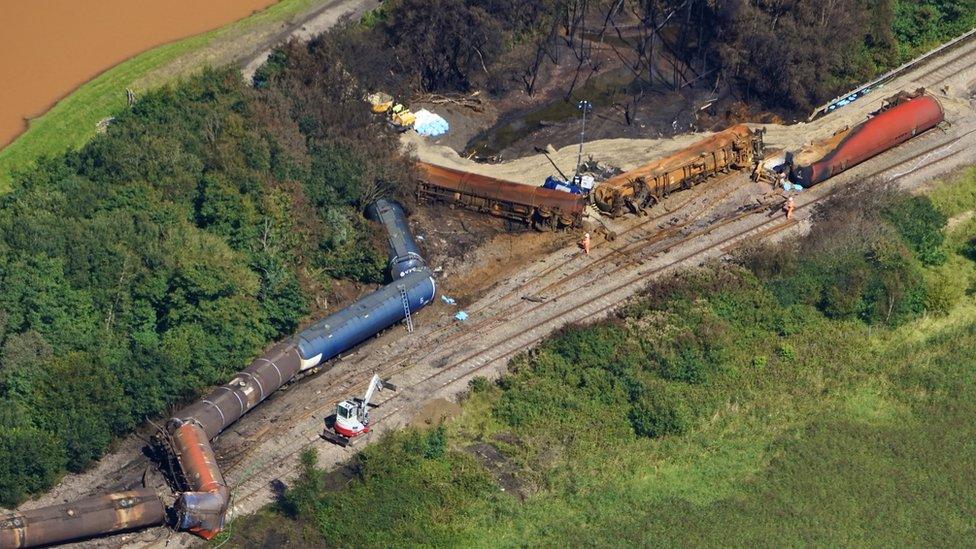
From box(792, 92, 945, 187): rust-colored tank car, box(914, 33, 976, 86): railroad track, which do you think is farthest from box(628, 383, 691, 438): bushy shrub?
box(914, 33, 976, 86): railroad track

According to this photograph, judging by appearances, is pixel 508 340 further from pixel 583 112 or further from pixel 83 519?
pixel 583 112

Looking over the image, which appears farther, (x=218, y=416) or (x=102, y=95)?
(x=102, y=95)

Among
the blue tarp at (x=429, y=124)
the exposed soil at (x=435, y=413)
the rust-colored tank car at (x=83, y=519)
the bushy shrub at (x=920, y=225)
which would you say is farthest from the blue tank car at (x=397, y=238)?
the bushy shrub at (x=920, y=225)

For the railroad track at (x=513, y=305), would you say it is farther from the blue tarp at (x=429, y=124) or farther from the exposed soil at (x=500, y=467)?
the blue tarp at (x=429, y=124)

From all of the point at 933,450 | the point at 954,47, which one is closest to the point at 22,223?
the point at 933,450

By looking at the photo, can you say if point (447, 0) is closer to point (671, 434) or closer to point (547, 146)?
point (547, 146)

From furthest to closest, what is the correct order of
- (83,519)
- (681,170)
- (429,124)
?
(429,124)
(681,170)
(83,519)

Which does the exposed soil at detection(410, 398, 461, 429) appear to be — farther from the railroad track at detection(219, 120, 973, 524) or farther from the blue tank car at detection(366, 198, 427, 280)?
the blue tank car at detection(366, 198, 427, 280)

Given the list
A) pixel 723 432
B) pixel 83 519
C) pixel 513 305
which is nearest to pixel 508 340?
pixel 513 305
